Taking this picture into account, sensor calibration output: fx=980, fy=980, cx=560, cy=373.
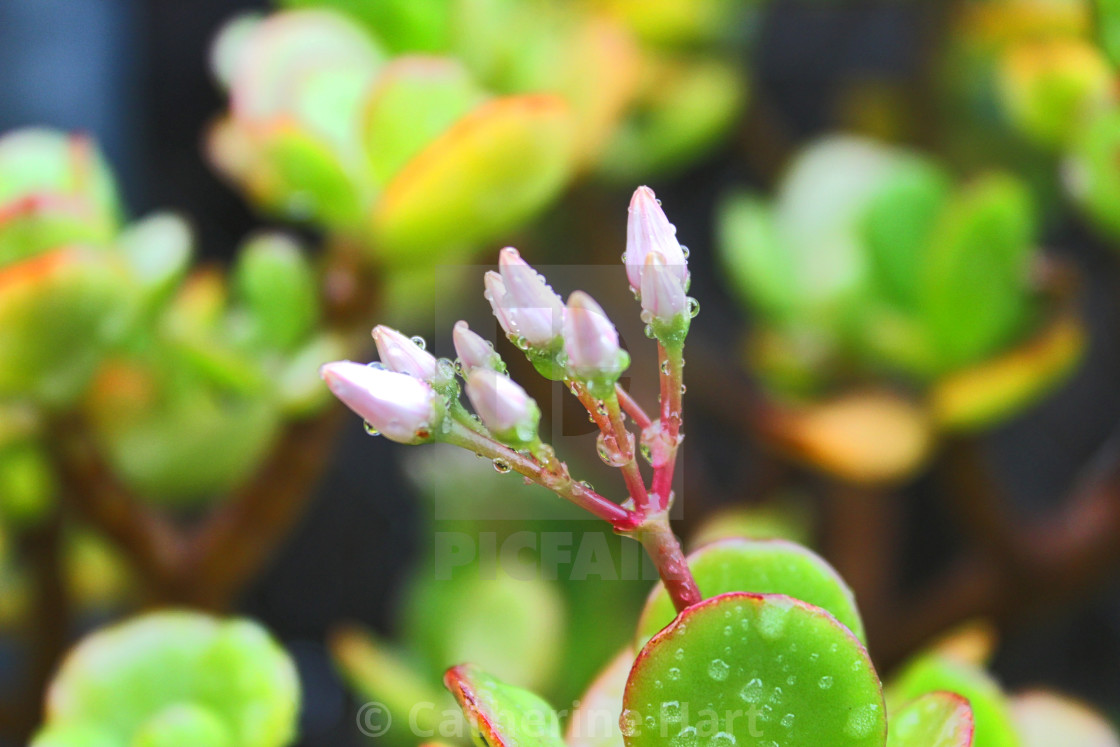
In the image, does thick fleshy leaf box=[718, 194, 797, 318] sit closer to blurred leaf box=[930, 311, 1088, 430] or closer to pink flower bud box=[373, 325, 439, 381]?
blurred leaf box=[930, 311, 1088, 430]

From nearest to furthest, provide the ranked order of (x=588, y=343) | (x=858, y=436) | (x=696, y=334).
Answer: (x=588, y=343)
(x=858, y=436)
(x=696, y=334)

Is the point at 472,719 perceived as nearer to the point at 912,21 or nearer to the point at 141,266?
the point at 141,266

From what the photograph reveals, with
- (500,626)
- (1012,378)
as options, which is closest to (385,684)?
(500,626)

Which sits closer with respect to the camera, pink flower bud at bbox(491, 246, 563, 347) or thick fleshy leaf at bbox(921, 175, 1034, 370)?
pink flower bud at bbox(491, 246, 563, 347)

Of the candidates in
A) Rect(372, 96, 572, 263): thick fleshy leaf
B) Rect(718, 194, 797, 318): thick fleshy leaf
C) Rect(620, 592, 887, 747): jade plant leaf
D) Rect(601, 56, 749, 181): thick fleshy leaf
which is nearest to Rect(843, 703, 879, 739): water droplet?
Rect(620, 592, 887, 747): jade plant leaf

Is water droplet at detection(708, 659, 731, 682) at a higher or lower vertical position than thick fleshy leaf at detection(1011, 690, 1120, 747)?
higher

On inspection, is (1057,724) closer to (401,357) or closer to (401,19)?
(401,357)

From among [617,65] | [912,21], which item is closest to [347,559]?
[617,65]
